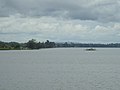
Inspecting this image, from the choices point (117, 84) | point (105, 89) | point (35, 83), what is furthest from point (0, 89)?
point (117, 84)

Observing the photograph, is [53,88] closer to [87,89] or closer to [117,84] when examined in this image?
[87,89]

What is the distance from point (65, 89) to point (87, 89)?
10.5ft

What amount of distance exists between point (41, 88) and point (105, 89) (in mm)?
9389

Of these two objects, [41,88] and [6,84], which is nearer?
[41,88]

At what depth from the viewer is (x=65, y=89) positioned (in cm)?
4231

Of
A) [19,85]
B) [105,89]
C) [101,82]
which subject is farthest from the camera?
[101,82]

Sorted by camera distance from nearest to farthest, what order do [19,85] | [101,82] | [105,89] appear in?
[105,89] < [19,85] < [101,82]

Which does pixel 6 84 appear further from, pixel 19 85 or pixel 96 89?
pixel 96 89

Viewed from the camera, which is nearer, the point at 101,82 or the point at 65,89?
A: the point at 65,89

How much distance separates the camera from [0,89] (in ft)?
139

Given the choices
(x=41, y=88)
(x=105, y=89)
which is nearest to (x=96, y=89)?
(x=105, y=89)

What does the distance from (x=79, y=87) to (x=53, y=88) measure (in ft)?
13.0

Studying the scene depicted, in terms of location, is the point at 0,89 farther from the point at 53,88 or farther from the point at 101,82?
the point at 101,82

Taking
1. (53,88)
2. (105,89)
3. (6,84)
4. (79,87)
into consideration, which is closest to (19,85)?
(6,84)
